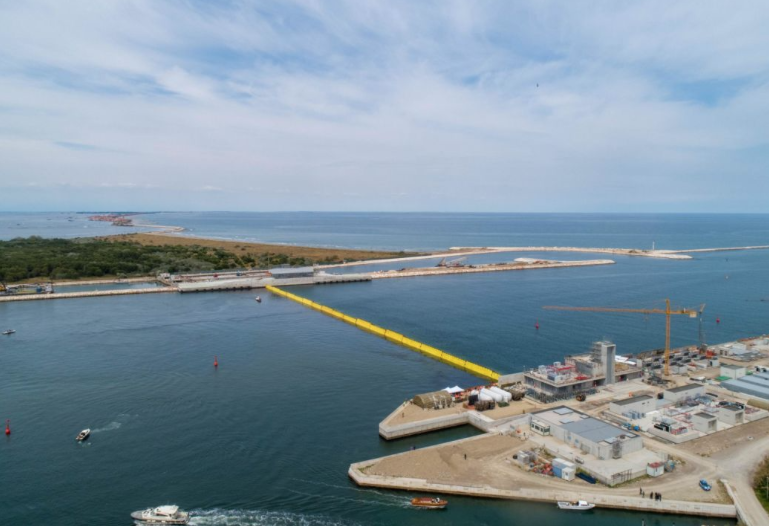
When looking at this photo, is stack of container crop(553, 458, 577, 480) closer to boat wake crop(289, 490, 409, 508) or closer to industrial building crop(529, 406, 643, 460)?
industrial building crop(529, 406, 643, 460)

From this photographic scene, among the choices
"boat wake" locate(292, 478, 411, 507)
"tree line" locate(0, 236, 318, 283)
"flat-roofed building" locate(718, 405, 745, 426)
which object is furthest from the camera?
"tree line" locate(0, 236, 318, 283)

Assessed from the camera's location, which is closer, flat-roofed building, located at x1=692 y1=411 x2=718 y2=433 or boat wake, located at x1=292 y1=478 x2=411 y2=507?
boat wake, located at x1=292 y1=478 x2=411 y2=507

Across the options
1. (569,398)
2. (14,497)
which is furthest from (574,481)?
(14,497)

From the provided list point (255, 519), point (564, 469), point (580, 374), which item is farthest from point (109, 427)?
point (580, 374)

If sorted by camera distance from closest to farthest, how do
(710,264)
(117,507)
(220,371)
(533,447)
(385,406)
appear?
(117,507), (533,447), (385,406), (220,371), (710,264)

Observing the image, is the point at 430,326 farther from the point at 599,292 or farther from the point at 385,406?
the point at 599,292

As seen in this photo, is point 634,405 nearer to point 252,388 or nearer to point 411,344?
point 411,344

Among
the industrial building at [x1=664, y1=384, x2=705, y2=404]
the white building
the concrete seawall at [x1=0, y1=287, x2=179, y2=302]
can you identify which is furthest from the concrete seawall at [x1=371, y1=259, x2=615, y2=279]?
the industrial building at [x1=664, y1=384, x2=705, y2=404]
